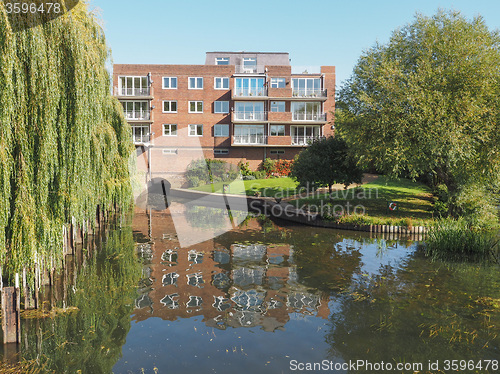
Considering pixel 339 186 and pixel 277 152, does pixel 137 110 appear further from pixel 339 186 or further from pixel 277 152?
pixel 339 186

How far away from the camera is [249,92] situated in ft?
151

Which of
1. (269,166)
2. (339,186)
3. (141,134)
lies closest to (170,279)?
(339,186)

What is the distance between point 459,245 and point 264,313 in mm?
10193

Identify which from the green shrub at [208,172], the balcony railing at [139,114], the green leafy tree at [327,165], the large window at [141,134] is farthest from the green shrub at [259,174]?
the green leafy tree at [327,165]

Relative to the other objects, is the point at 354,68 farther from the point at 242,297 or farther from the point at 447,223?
the point at 242,297

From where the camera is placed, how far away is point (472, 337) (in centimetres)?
834

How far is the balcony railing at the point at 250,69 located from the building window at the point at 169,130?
1097 centimetres

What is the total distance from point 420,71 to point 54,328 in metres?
19.9

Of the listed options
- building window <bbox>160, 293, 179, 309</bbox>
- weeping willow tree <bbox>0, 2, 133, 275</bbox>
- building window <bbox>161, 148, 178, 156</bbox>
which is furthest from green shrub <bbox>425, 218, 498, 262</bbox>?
building window <bbox>161, 148, 178, 156</bbox>

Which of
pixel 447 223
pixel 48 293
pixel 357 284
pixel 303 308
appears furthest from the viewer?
pixel 447 223

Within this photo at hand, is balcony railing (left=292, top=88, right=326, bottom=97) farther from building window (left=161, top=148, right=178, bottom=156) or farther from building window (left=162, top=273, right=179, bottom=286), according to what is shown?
building window (left=162, top=273, right=179, bottom=286)

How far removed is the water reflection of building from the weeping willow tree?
315 cm

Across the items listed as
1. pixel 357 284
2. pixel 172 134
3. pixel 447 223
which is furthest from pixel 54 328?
pixel 172 134

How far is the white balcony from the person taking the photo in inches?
1805
